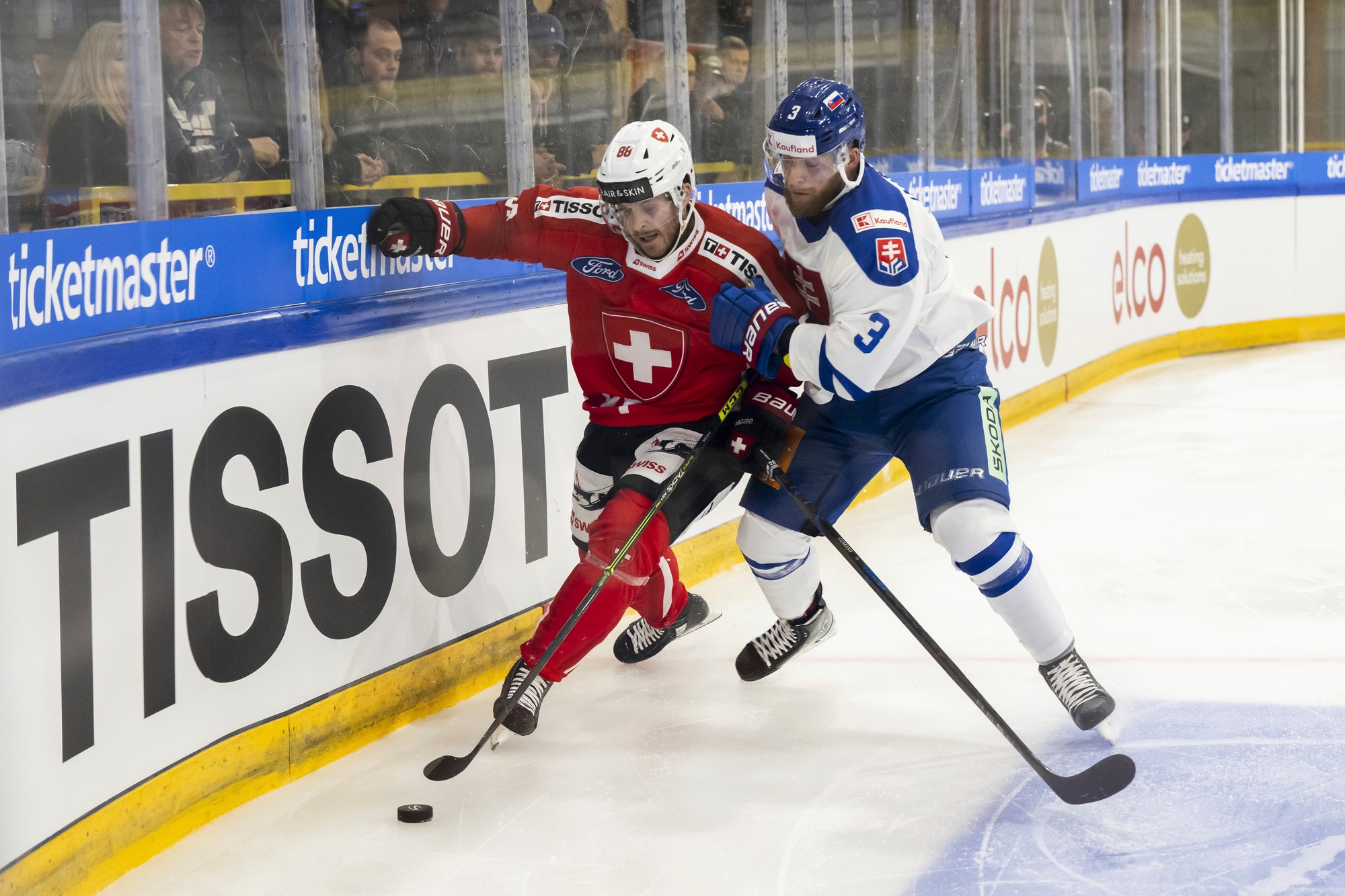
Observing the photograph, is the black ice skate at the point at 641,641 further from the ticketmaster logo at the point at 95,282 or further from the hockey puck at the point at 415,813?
the ticketmaster logo at the point at 95,282

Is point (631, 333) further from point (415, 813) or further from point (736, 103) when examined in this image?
point (736, 103)

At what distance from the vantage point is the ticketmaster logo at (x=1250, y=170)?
8.29 metres

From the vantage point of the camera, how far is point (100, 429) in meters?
2.18

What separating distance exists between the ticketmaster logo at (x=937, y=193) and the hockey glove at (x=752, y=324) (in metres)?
2.83

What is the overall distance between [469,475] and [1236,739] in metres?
1.74

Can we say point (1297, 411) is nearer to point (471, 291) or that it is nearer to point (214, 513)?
point (471, 291)

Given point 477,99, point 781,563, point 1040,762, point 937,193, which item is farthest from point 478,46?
point 937,193

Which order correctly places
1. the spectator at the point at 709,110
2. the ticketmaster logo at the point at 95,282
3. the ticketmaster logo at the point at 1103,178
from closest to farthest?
the ticketmaster logo at the point at 95,282, the spectator at the point at 709,110, the ticketmaster logo at the point at 1103,178

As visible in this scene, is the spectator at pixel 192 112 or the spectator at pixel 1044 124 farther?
the spectator at pixel 1044 124

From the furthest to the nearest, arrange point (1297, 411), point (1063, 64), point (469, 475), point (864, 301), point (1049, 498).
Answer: point (1063, 64) < point (1297, 411) < point (1049, 498) < point (469, 475) < point (864, 301)

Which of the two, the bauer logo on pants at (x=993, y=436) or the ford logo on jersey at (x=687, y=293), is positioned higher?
the ford logo on jersey at (x=687, y=293)

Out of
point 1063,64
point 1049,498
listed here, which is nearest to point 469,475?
point 1049,498

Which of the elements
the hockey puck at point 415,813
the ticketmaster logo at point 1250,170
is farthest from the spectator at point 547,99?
the ticketmaster logo at point 1250,170

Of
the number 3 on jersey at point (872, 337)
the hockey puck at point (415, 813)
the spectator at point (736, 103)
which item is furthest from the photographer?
the spectator at point (736, 103)
